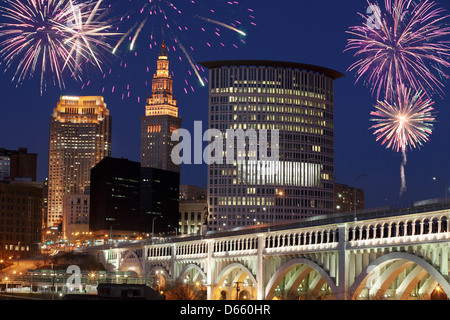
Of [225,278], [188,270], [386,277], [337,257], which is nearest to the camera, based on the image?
[386,277]

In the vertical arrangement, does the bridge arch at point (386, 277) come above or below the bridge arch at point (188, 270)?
above

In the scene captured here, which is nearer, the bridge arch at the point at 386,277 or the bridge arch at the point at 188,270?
the bridge arch at the point at 386,277

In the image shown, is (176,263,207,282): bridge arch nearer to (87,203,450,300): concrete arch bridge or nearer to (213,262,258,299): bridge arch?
(87,203,450,300): concrete arch bridge

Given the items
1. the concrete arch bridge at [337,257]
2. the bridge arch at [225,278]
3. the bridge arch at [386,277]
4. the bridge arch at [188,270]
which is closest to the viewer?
the concrete arch bridge at [337,257]

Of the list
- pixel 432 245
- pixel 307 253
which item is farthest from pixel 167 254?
pixel 432 245

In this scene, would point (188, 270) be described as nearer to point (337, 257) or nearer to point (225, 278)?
point (225, 278)

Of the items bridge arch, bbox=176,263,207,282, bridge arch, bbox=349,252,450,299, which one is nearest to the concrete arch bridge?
bridge arch, bbox=349,252,450,299

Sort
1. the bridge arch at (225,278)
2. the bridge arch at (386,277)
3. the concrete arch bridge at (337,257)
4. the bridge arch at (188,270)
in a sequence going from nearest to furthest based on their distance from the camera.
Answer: the concrete arch bridge at (337,257)
the bridge arch at (386,277)
the bridge arch at (225,278)
the bridge arch at (188,270)

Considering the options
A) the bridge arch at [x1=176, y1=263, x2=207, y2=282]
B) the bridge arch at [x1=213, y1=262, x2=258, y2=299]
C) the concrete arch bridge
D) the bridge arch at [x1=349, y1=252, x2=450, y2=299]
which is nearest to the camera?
the concrete arch bridge

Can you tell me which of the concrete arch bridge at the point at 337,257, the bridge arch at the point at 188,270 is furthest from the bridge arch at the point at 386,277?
the bridge arch at the point at 188,270

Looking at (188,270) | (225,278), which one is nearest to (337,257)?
(225,278)

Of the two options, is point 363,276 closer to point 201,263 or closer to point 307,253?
point 307,253

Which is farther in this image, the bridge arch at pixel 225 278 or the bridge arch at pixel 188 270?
the bridge arch at pixel 188 270

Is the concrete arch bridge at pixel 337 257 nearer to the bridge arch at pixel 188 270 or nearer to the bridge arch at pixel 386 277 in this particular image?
the bridge arch at pixel 386 277
